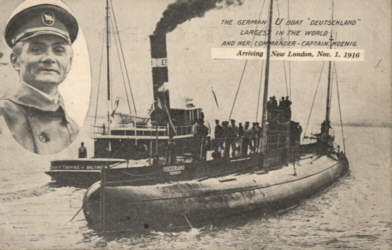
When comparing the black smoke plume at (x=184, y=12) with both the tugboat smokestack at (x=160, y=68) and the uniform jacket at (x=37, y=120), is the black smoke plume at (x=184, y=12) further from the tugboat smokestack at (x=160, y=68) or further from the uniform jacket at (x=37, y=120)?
the uniform jacket at (x=37, y=120)

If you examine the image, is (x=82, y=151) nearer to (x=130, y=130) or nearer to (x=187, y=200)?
(x=130, y=130)

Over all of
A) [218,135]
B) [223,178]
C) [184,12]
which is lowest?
[223,178]

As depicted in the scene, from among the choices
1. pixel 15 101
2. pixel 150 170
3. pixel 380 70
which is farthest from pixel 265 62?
pixel 15 101

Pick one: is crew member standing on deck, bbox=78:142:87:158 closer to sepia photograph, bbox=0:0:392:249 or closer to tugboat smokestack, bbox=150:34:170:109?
sepia photograph, bbox=0:0:392:249

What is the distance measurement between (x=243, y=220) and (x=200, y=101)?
6.99ft

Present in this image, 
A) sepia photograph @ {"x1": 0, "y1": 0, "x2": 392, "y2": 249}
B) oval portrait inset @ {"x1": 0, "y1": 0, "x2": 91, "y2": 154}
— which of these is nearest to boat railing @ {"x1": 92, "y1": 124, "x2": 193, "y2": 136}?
sepia photograph @ {"x1": 0, "y1": 0, "x2": 392, "y2": 249}

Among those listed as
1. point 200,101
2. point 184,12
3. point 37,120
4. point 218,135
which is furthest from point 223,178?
point 37,120

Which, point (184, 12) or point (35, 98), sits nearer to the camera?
point (184, 12)

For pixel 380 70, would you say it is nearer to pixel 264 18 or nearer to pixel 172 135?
pixel 264 18

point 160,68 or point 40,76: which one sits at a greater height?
point 160,68

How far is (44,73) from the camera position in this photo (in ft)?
23.4

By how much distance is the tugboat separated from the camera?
6.29 m

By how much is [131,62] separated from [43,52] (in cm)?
153

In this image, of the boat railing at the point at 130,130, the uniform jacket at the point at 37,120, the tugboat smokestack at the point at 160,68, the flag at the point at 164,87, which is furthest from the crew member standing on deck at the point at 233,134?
the uniform jacket at the point at 37,120
